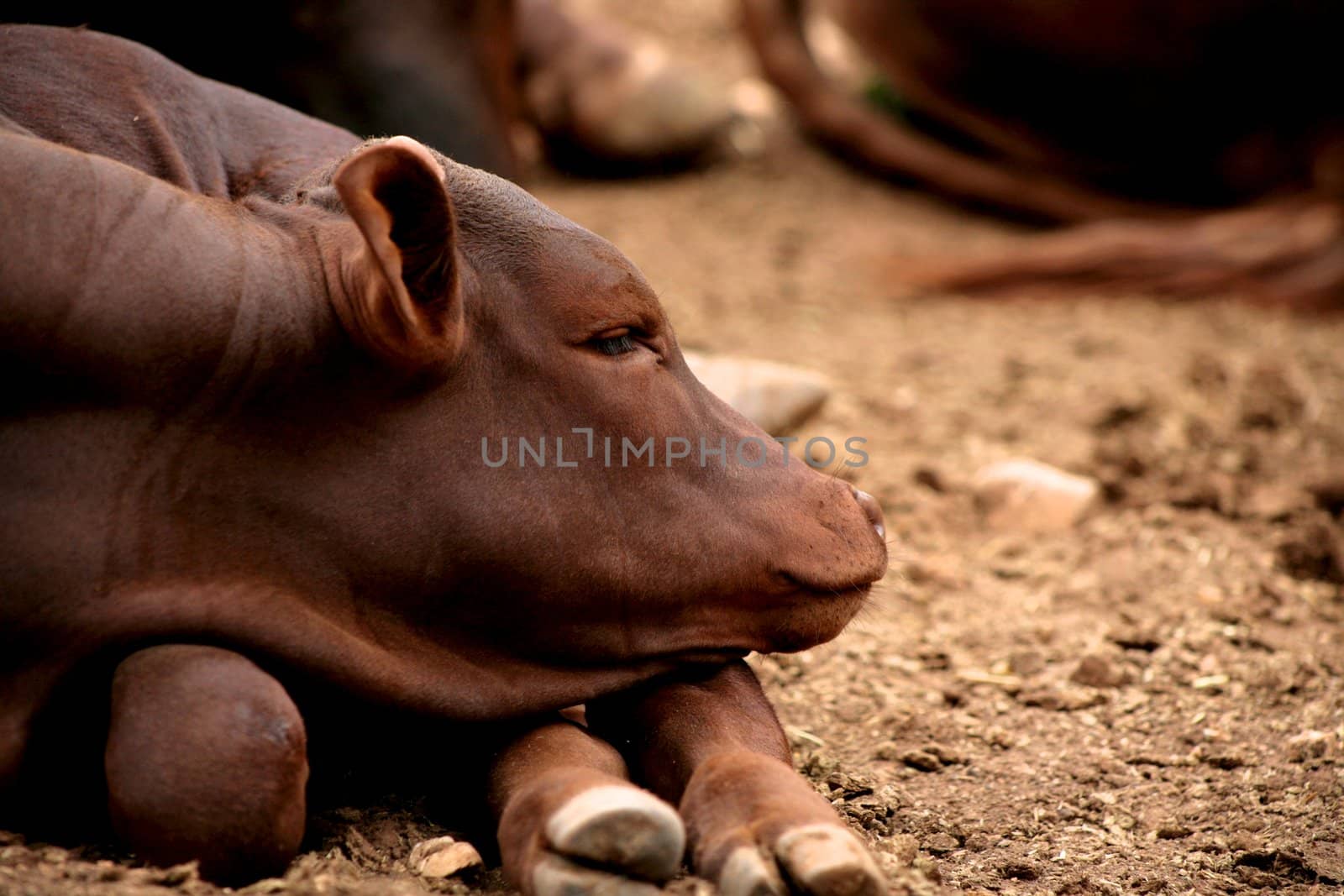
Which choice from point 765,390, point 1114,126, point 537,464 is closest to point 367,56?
point 765,390

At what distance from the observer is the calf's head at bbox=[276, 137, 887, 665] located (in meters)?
1.93

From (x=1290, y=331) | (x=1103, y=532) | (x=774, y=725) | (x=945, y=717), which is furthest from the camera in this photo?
(x=1290, y=331)

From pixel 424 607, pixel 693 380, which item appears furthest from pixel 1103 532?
pixel 424 607

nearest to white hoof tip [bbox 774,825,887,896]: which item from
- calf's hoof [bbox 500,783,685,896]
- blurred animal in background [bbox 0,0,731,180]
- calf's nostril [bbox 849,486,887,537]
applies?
calf's hoof [bbox 500,783,685,896]

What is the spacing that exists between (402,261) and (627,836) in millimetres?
725

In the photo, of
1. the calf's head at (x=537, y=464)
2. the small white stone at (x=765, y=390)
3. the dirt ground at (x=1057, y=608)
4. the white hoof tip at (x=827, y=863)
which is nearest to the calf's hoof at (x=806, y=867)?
the white hoof tip at (x=827, y=863)

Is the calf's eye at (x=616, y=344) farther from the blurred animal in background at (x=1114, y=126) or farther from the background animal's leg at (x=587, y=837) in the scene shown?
the blurred animal in background at (x=1114, y=126)

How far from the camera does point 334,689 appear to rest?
1.94m

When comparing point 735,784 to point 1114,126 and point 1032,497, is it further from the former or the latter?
point 1114,126

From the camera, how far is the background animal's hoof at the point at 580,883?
1695mm

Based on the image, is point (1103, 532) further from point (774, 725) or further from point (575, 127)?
point (575, 127)

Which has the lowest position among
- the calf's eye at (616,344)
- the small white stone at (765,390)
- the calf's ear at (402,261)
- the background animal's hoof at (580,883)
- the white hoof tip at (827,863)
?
the small white stone at (765,390)

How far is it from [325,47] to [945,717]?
2.41 meters

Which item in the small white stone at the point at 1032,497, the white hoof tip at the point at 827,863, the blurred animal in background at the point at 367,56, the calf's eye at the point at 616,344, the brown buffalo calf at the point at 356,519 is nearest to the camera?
the white hoof tip at the point at 827,863
